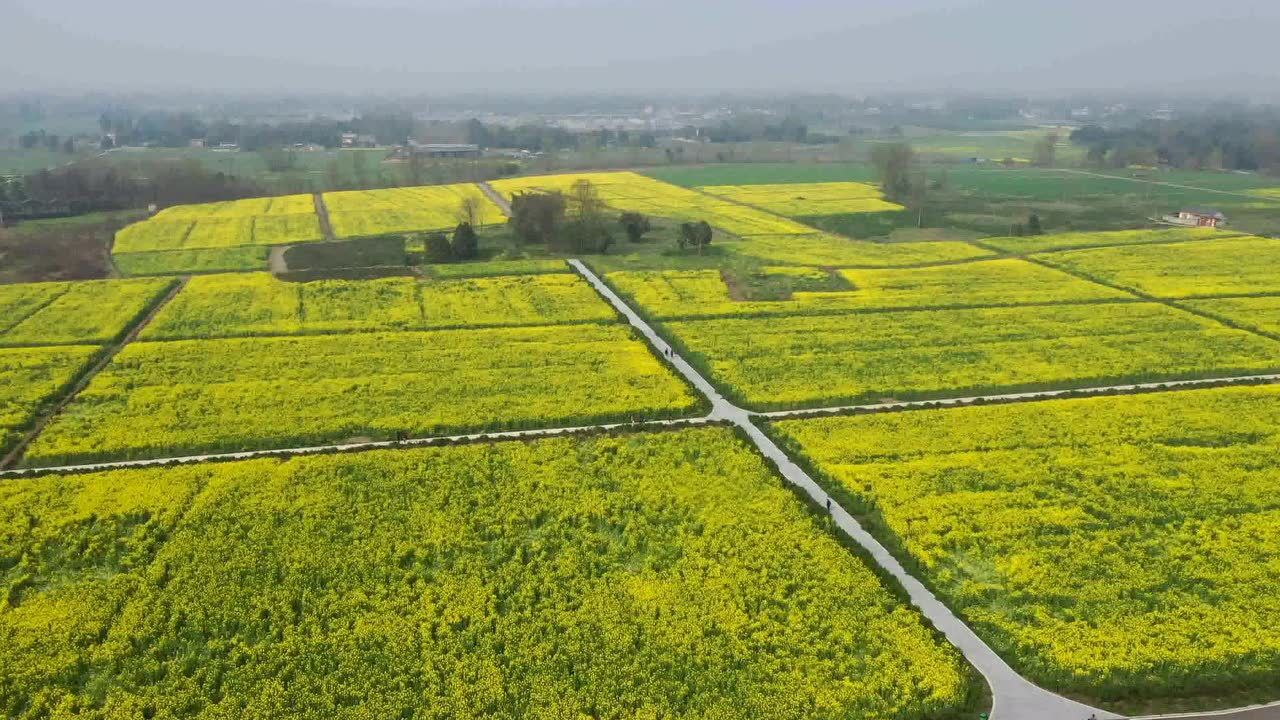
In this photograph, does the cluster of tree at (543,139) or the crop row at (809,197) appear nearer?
the crop row at (809,197)

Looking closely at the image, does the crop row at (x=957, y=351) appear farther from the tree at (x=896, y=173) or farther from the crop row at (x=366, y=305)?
the tree at (x=896, y=173)

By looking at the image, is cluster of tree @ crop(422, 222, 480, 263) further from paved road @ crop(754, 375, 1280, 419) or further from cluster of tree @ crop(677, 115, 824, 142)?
cluster of tree @ crop(677, 115, 824, 142)

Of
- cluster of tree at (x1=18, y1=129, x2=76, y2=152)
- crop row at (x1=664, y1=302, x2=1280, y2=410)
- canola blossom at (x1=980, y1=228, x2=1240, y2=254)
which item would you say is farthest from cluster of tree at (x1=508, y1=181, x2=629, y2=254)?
cluster of tree at (x1=18, y1=129, x2=76, y2=152)

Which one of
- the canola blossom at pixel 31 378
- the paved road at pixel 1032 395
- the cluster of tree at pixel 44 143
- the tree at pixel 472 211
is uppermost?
the cluster of tree at pixel 44 143

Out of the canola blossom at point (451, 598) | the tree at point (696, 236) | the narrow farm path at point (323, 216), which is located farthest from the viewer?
the narrow farm path at point (323, 216)

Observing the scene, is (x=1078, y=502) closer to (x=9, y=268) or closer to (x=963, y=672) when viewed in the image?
(x=963, y=672)

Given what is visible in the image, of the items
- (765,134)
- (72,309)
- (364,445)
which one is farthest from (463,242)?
(765,134)

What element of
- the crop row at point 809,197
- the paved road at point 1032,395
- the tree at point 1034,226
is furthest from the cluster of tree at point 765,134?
the paved road at point 1032,395

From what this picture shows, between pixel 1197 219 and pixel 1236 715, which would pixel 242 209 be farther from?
pixel 1197 219
